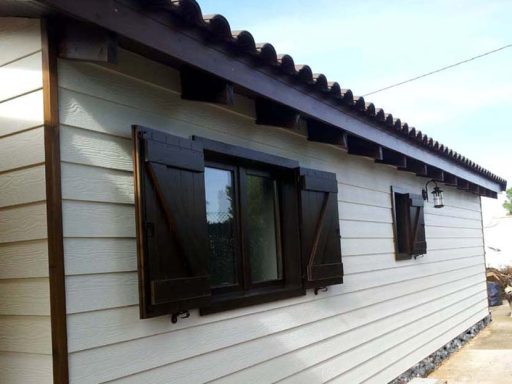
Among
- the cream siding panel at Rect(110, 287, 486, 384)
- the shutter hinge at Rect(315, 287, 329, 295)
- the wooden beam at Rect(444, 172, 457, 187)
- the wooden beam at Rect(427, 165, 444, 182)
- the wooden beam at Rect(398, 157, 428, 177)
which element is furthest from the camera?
the wooden beam at Rect(444, 172, 457, 187)

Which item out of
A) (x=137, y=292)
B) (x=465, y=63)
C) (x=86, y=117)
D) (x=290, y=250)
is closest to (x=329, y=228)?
(x=290, y=250)

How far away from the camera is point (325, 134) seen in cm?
461

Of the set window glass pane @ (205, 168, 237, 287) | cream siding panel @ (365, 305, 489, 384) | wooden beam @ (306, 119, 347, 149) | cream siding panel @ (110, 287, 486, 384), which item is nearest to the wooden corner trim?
cream siding panel @ (110, 287, 486, 384)

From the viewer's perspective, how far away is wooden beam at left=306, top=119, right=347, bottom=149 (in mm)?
4555

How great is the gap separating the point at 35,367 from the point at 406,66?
11.7 meters

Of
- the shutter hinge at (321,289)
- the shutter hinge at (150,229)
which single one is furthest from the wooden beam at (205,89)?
the shutter hinge at (321,289)

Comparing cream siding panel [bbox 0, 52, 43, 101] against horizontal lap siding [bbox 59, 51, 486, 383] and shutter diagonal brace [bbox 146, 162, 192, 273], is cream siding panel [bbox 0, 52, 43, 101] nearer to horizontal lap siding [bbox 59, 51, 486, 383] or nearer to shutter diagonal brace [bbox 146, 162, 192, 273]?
horizontal lap siding [bbox 59, 51, 486, 383]

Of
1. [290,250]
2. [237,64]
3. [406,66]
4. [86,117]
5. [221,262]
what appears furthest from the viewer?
[406,66]

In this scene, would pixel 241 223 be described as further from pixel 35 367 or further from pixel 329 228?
pixel 35 367

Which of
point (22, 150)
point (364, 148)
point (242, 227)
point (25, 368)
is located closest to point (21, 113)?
point (22, 150)

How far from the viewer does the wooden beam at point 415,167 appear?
650 centimetres

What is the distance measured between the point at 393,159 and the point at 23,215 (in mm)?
4520

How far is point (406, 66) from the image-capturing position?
1248 cm

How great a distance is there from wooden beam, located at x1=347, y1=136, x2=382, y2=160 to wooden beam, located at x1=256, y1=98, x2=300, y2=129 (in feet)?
4.64
